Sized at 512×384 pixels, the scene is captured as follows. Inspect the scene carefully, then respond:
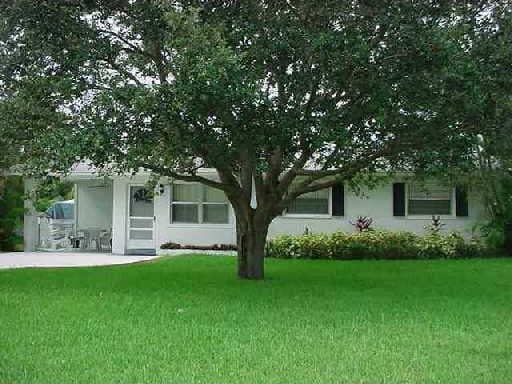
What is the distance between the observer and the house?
850 inches

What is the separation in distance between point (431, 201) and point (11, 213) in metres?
13.5

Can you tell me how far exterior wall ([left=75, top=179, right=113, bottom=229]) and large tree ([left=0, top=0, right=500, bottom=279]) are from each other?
1276cm

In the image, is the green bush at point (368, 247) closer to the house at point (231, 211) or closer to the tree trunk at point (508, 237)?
the tree trunk at point (508, 237)

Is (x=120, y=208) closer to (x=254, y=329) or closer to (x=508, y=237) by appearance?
(x=508, y=237)

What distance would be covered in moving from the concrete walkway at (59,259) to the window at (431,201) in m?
8.35

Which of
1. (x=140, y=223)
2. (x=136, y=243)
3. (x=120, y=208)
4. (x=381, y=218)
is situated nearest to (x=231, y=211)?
(x=140, y=223)

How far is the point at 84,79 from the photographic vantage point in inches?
457

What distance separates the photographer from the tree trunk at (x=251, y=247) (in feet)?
45.6

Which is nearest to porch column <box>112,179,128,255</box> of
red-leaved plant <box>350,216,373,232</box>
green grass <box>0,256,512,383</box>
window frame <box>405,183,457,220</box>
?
green grass <box>0,256,512,383</box>

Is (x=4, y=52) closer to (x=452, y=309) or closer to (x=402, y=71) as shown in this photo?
(x=402, y=71)

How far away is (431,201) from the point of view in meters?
21.7

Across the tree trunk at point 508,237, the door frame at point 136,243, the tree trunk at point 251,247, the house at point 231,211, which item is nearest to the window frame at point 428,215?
the house at point 231,211

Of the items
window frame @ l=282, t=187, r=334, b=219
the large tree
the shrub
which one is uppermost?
the large tree

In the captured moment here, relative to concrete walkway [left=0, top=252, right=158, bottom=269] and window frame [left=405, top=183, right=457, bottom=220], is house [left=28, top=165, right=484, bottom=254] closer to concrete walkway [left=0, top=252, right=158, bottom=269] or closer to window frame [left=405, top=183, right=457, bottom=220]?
window frame [left=405, top=183, right=457, bottom=220]
